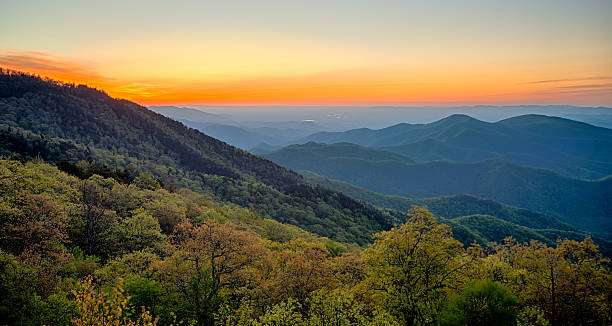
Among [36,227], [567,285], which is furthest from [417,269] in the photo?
[36,227]

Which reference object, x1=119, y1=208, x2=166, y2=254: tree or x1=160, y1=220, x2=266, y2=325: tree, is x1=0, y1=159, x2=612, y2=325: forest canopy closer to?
x1=160, y1=220, x2=266, y2=325: tree

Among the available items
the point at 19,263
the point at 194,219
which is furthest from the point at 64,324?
the point at 194,219

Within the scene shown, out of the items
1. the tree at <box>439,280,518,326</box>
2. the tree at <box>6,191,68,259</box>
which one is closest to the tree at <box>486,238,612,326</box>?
the tree at <box>439,280,518,326</box>

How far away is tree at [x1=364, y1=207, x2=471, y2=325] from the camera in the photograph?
27.6 m

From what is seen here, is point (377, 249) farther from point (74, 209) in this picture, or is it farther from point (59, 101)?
point (59, 101)

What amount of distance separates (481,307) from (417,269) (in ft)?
19.7

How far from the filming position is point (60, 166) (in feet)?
244

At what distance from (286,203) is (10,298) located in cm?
14104

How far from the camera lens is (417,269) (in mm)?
28562

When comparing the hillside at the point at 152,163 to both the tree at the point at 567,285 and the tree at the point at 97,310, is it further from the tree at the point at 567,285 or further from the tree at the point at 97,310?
the tree at the point at 97,310

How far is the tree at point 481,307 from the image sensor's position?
903 inches

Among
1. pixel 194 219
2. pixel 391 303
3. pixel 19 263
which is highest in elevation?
pixel 19 263

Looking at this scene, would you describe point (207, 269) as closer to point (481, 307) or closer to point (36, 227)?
point (36, 227)

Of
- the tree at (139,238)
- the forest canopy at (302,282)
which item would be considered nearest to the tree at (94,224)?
the tree at (139,238)
